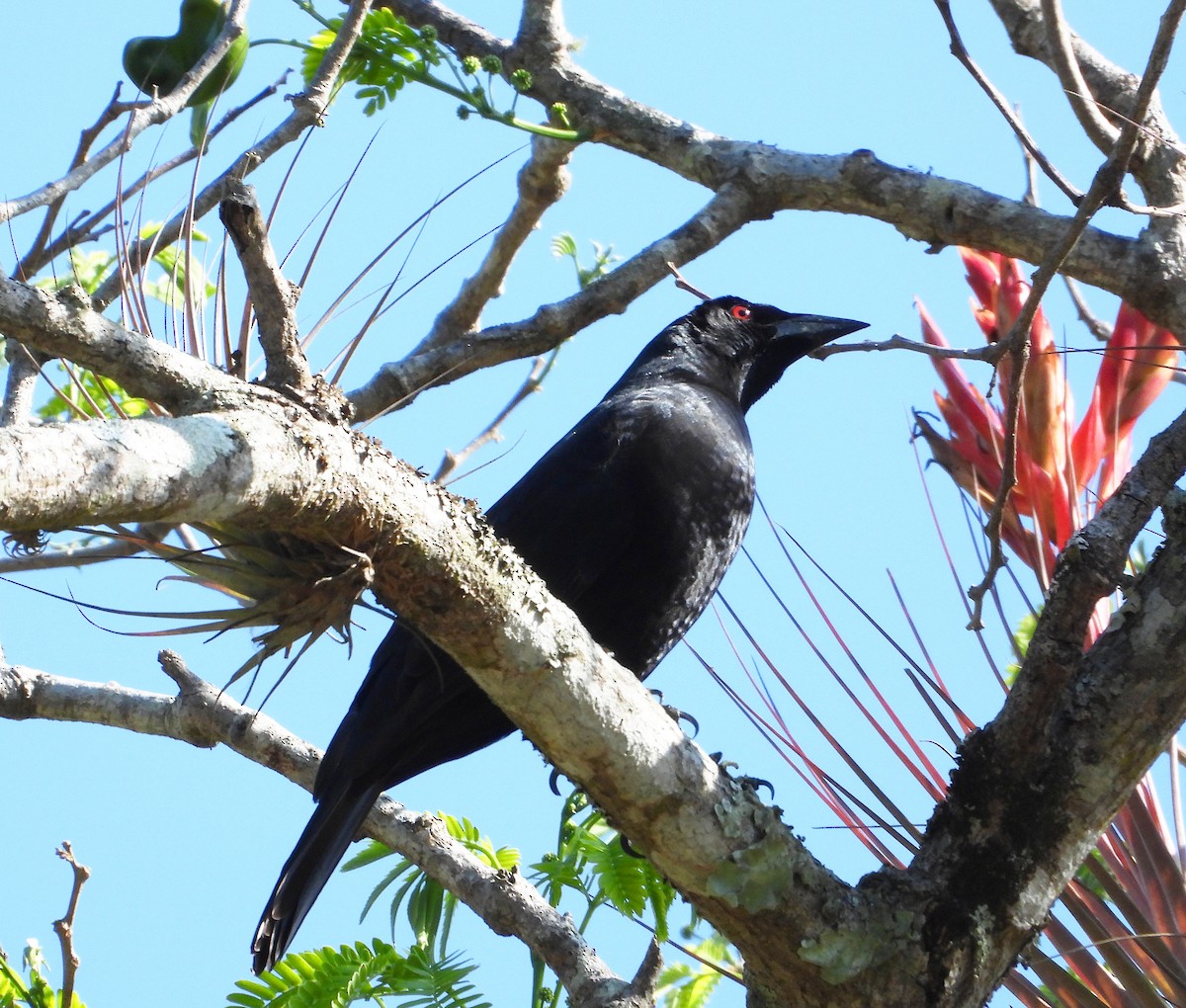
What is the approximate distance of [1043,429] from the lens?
2480 millimetres

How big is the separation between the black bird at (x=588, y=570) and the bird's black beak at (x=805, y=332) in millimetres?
781

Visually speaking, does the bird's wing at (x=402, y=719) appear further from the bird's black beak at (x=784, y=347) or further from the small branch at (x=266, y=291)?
the bird's black beak at (x=784, y=347)

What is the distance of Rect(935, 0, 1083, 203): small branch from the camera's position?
86.5 inches

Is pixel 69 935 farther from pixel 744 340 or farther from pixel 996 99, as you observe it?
pixel 744 340

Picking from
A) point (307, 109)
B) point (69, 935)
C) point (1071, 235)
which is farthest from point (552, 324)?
point (69, 935)

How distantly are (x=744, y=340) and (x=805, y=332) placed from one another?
0.20 m

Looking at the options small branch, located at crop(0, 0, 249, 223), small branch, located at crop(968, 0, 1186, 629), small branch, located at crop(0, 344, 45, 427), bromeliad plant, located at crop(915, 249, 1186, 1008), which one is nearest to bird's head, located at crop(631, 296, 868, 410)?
bromeliad plant, located at crop(915, 249, 1186, 1008)

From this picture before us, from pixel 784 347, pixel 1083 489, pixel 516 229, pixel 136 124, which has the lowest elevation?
pixel 1083 489

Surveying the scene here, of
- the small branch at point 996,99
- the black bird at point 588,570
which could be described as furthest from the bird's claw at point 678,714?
the small branch at point 996,99

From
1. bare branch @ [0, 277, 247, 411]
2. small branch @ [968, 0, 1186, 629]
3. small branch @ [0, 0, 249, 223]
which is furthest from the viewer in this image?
small branch @ [0, 0, 249, 223]

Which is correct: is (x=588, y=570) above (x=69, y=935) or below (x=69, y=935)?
above

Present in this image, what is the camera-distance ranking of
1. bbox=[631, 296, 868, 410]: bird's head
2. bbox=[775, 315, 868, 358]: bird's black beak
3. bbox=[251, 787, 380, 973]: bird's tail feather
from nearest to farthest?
bbox=[251, 787, 380, 973]: bird's tail feather < bbox=[631, 296, 868, 410]: bird's head < bbox=[775, 315, 868, 358]: bird's black beak

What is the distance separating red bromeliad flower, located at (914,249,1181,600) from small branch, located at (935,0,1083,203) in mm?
328

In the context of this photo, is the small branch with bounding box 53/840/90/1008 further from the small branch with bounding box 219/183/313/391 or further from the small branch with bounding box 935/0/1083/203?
the small branch with bounding box 935/0/1083/203
